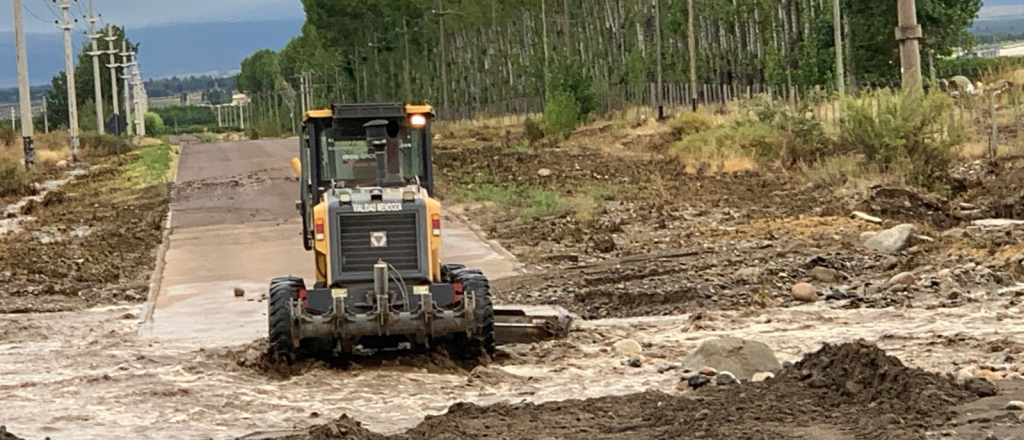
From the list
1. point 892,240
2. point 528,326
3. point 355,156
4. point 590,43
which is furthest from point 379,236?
point 590,43

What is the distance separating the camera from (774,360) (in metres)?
12.5

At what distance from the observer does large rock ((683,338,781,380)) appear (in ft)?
40.3

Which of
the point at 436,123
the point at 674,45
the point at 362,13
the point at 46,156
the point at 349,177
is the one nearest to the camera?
the point at 349,177

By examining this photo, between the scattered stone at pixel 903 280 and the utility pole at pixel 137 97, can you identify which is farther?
the utility pole at pixel 137 97

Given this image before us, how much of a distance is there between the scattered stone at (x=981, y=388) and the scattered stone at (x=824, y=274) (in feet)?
24.9

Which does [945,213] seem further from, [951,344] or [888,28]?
[888,28]

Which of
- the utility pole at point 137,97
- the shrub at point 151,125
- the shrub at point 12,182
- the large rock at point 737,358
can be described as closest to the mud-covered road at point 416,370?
the large rock at point 737,358

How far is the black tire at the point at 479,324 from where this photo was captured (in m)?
13.6

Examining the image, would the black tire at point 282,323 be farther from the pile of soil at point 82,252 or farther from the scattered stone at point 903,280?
the pile of soil at point 82,252

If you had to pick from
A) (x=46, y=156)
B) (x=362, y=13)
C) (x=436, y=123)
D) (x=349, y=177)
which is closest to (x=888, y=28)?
(x=46, y=156)

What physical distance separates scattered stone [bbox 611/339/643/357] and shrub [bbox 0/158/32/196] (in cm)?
3365

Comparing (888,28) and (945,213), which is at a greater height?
(888,28)

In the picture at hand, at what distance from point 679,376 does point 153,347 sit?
5.93 metres

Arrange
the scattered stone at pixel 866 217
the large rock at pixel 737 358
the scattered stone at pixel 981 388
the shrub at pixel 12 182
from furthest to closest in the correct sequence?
the shrub at pixel 12 182, the scattered stone at pixel 866 217, the large rock at pixel 737 358, the scattered stone at pixel 981 388
